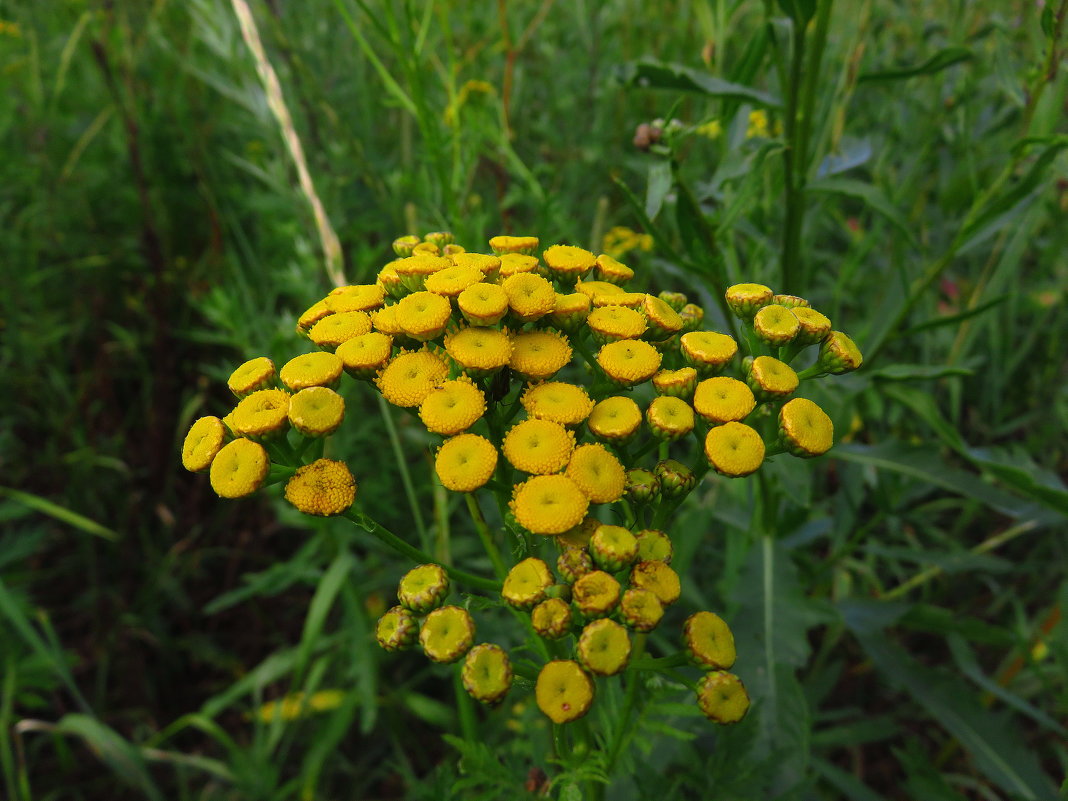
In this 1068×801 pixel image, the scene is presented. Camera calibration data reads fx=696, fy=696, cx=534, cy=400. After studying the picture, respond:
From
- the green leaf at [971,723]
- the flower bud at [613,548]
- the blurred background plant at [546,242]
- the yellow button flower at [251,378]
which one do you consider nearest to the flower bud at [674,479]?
the flower bud at [613,548]

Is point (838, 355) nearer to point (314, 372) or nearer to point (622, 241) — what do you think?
point (314, 372)

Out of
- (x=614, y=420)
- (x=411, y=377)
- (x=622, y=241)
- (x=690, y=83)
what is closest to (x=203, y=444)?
(x=411, y=377)

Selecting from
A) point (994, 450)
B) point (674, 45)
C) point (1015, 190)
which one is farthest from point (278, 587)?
point (674, 45)

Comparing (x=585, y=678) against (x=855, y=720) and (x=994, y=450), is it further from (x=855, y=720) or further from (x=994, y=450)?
(x=855, y=720)

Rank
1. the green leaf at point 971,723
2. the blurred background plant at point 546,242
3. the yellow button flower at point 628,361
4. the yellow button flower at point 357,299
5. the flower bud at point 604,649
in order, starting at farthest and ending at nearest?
the green leaf at point 971,723 < the blurred background plant at point 546,242 < the yellow button flower at point 357,299 < the yellow button flower at point 628,361 < the flower bud at point 604,649

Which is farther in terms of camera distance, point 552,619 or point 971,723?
point 971,723

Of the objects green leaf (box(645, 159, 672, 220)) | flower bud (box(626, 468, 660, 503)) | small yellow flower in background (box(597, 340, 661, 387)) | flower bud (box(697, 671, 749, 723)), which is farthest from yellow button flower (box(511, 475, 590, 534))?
green leaf (box(645, 159, 672, 220))

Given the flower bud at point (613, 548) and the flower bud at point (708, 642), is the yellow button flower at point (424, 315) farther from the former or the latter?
the flower bud at point (708, 642)
